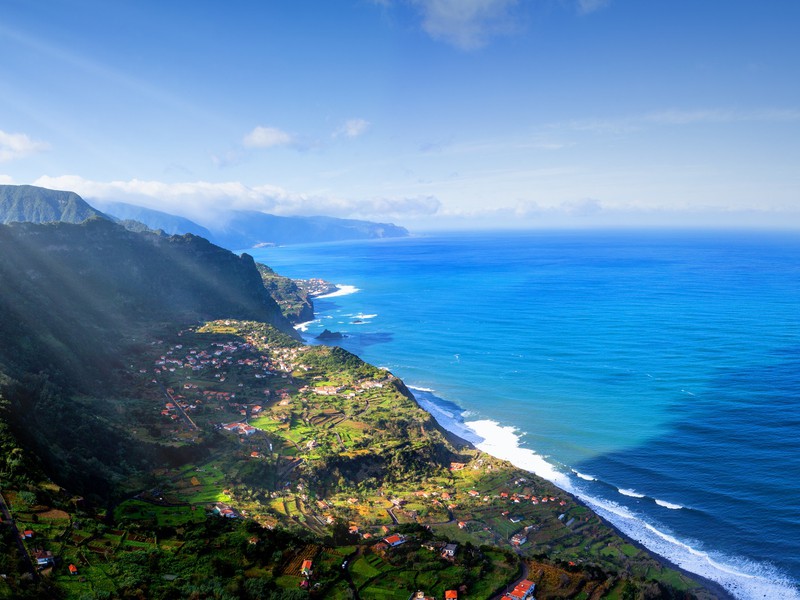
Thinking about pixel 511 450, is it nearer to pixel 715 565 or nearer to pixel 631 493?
pixel 631 493

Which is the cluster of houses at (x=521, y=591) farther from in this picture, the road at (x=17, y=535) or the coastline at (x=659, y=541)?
the road at (x=17, y=535)

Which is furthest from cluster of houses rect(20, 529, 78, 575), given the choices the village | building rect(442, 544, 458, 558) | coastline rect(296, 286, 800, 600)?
coastline rect(296, 286, 800, 600)

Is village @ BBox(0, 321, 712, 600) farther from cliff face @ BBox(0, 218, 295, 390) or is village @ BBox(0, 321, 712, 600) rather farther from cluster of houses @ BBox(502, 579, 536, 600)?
cliff face @ BBox(0, 218, 295, 390)

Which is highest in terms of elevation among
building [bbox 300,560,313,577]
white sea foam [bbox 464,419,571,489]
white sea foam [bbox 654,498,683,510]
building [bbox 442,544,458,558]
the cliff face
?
the cliff face

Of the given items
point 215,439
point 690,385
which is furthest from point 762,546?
point 215,439

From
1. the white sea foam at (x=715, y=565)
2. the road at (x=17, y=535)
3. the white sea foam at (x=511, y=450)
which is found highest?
the road at (x=17, y=535)

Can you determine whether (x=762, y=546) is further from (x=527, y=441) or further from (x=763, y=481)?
(x=527, y=441)

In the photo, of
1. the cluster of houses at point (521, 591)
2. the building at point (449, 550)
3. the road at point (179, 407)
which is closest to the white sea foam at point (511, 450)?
the building at point (449, 550)
